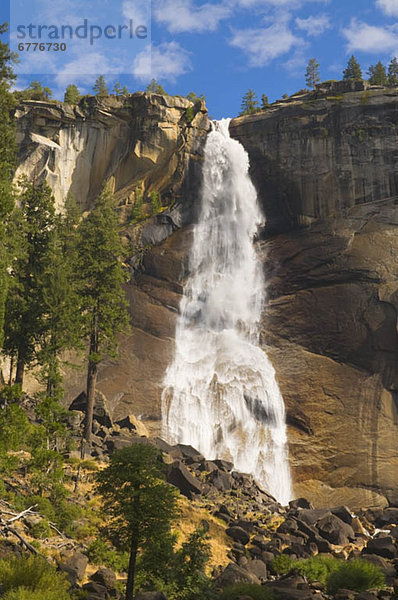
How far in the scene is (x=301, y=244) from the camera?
173ft

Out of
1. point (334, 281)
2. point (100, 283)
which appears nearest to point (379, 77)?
point (334, 281)

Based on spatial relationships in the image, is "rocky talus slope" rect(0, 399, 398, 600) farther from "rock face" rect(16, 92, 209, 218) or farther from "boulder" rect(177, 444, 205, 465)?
"rock face" rect(16, 92, 209, 218)

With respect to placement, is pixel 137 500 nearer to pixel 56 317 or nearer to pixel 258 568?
pixel 258 568

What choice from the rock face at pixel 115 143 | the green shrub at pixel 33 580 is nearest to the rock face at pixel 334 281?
the rock face at pixel 115 143

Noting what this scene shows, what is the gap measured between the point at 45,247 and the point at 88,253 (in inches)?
162

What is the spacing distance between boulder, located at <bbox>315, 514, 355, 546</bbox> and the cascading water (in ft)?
32.3

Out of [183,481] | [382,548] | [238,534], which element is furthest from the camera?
[183,481]

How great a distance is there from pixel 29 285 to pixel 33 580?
1807cm

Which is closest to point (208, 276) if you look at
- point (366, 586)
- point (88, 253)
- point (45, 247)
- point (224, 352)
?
point (224, 352)

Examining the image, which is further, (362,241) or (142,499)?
(362,241)

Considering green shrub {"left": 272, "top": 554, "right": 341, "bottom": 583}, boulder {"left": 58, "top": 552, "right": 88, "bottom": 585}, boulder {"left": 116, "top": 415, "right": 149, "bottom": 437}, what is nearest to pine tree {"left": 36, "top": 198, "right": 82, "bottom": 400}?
boulder {"left": 116, "top": 415, "right": 149, "bottom": 437}

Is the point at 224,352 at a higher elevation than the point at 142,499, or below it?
higher

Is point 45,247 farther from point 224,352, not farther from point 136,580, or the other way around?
point 224,352

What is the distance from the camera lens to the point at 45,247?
96.5 ft
